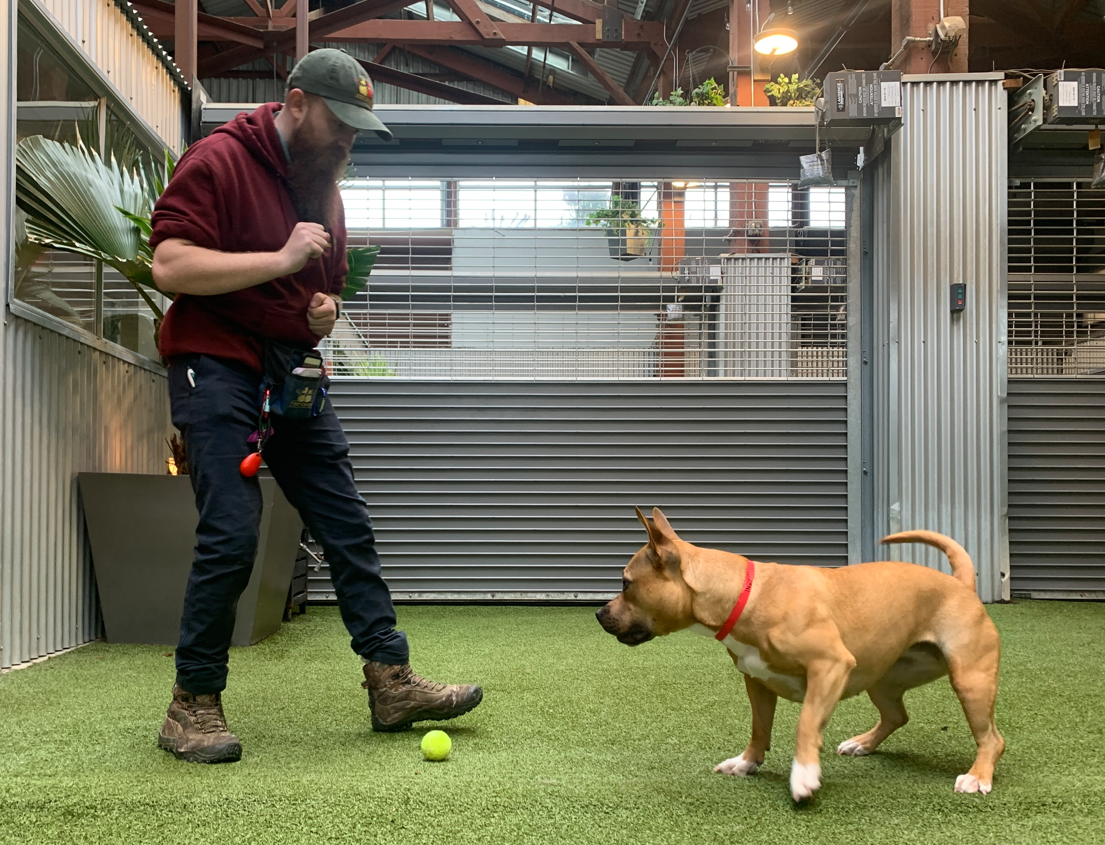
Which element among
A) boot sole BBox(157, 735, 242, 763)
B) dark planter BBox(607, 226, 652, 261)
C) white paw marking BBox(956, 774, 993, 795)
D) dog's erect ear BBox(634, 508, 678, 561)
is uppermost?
dark planter BBox(607, 226, 652, 261)

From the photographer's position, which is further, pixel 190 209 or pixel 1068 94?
pixel 1068 94

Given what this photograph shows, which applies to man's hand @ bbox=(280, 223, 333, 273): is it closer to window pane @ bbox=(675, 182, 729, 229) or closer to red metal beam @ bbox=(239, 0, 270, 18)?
window pane @ bbox=(675, 182, 729, 229)

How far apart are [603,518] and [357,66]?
12.7 feet

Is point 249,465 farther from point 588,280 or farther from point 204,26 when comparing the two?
point 204,26

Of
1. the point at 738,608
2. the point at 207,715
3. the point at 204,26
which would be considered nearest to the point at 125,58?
the point at 207,715

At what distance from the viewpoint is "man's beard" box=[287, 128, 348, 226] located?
2.49m

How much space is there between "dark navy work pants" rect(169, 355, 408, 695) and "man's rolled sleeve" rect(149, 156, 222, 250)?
11.7 inches

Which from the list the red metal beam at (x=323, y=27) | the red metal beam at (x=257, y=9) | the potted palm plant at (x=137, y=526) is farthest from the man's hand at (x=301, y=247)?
the red metal beam at (x=257, y=9)

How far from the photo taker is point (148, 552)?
13.6 ft

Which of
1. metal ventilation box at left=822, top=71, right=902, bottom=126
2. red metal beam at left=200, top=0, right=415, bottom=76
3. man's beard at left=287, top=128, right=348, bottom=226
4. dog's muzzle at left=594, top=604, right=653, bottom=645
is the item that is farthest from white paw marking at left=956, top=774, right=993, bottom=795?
red metal beam at left=200, top=0, right=415, bottom=76

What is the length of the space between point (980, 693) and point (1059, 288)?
453 cm

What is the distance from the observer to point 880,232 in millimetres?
6012

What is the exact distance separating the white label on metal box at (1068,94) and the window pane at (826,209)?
1312 mm

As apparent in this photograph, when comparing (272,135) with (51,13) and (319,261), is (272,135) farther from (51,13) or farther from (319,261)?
(51,13)
